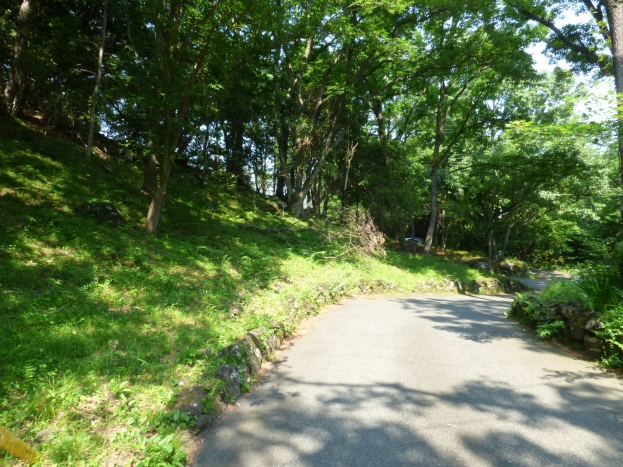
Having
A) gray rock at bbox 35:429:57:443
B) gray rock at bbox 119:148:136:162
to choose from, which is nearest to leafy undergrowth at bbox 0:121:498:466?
gray rock at bbox 35:429:57:443

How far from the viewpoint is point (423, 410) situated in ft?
11.1

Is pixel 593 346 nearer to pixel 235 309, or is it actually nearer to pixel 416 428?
pixel 416 428

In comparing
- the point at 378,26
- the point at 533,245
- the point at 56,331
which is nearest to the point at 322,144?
the point at 378,26

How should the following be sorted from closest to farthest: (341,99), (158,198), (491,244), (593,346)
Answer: (593,346) → (158,198) → (341,99) → (491,244)

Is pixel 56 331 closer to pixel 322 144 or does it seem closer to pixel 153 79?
pixel 153 79

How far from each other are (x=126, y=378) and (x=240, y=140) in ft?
48.6

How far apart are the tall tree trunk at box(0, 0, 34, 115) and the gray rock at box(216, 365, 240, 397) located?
11603 millimetres

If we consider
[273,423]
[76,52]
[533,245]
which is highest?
[76,52]

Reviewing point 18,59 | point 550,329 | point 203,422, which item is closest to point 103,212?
point 18,59

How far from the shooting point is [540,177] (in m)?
15.3

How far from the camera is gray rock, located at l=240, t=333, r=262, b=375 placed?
→ 14.2 feet

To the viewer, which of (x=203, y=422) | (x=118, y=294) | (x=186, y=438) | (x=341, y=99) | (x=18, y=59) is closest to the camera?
(x=186, y=438)

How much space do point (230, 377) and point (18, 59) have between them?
11739 mm

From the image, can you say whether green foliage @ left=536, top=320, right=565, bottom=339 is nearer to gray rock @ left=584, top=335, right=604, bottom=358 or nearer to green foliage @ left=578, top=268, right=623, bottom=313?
green foliage @ left=578, top=268, right=623, bottom=313
